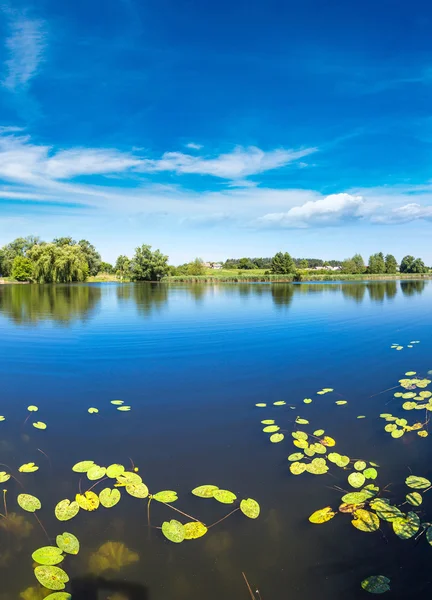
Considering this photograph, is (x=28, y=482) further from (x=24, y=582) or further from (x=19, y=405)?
(x=19, y=405)

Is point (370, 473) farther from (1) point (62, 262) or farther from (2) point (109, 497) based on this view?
(1) point (62, 262)

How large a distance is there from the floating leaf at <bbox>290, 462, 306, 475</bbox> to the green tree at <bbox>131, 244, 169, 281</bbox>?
264 ft

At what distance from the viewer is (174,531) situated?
3.46 m

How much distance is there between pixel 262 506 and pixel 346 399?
396 centimetres

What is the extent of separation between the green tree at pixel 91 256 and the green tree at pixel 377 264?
107 meters

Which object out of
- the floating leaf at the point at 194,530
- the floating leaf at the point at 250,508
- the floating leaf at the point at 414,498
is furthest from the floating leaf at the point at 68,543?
the floating leaf at the point at 414,498

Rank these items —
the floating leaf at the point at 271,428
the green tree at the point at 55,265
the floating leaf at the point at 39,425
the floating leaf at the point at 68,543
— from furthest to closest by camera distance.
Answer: the green tree at the point at 55,265
the floating leaf at the point at 39,425
the floating leaf at the point at 271,428
the floating leaf at the point at 68,543

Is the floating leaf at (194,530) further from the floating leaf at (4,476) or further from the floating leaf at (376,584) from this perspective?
the floating leaf at (4,476)

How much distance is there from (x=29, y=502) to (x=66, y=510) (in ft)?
1.56

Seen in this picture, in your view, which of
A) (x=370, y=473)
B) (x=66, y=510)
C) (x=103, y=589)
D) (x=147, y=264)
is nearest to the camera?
(x=103, y=589)

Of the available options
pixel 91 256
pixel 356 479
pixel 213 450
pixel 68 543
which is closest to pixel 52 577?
pixel 68 543

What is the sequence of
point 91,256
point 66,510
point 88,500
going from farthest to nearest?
point 91,256, point 88,500, point 66,510

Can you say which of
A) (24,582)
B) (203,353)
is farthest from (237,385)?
(24,582)

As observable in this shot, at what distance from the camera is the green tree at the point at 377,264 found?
139250mm
